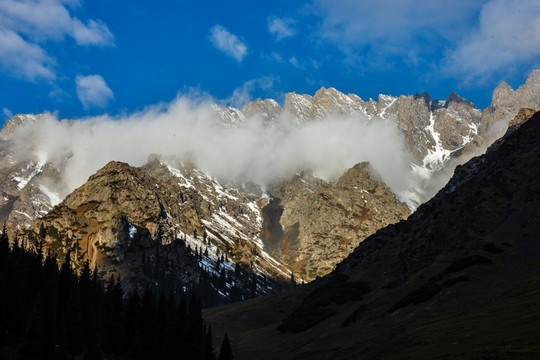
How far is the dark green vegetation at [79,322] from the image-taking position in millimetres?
84688

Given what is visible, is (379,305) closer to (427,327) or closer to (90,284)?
(427,327)

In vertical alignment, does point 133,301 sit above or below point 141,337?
above

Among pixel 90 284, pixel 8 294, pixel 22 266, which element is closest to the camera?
pixel 8 294

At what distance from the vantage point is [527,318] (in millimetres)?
91062

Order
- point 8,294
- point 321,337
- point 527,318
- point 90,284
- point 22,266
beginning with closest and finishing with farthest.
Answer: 1. point 527,318
2. point 8,294
3. point 22,266
4. point 90,284
5. point 321,337

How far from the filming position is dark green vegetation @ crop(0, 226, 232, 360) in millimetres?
84688

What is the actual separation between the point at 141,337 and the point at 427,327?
204ft

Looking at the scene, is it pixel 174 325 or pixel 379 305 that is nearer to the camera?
pixel 174 325

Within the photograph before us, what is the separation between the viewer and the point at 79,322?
105 meters

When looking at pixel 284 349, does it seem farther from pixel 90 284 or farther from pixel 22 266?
pixel 22 266

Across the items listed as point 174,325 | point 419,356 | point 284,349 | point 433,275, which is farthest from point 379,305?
point 419,356

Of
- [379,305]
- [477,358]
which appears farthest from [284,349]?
[477,358]

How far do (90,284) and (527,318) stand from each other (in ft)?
334

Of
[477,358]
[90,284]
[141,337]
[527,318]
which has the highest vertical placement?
[90,284]
